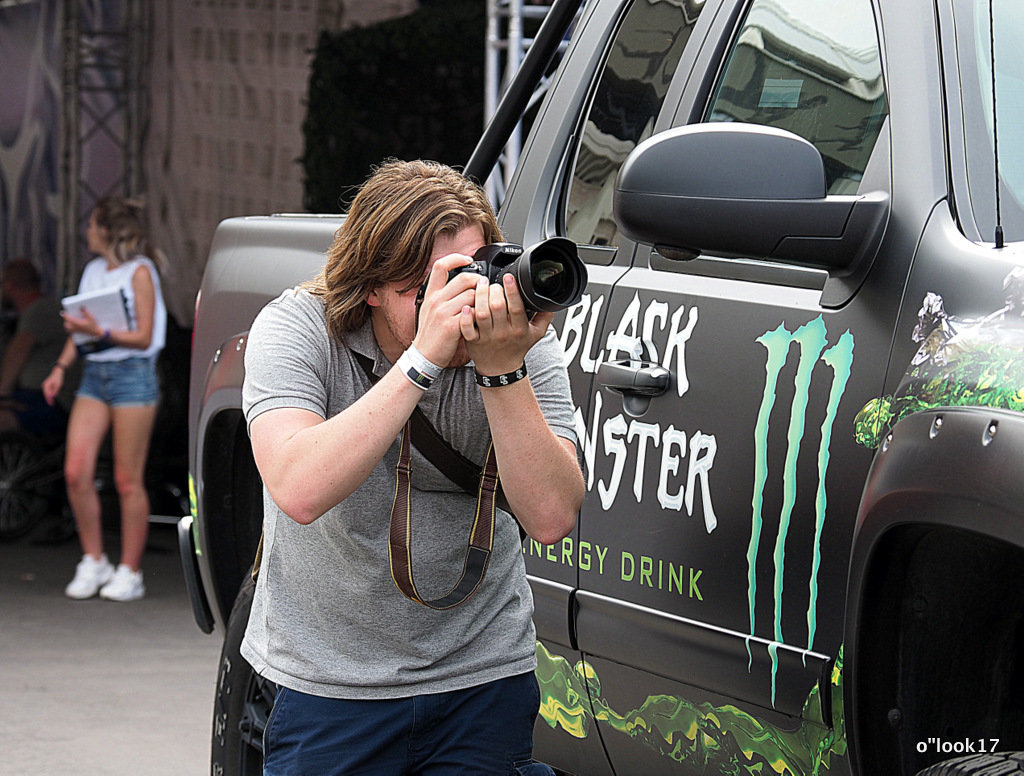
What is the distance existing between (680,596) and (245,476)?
1.45m

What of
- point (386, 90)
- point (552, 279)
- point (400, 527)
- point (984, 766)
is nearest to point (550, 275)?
point (552, 279)

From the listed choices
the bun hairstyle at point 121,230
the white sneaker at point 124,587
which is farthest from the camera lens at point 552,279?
the white sneaker at point 124,587

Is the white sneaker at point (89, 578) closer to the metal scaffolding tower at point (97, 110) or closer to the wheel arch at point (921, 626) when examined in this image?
the metal scaffolding tower at point (97, 110)

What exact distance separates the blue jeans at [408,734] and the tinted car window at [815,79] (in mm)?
940

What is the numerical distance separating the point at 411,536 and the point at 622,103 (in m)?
1.22

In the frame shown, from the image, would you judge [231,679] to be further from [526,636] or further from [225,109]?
[225,109]

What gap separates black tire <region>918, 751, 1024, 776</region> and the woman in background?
19.0 ft

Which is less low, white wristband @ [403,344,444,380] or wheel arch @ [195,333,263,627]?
white wristband @ [403,344,444,380]

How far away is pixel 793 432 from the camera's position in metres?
2.37

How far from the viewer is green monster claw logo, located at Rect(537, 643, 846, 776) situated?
2336mm

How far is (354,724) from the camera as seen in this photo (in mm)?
2277

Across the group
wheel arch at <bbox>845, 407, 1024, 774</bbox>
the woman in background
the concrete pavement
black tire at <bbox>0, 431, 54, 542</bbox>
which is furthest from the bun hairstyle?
wheel arch at <bbox>845, 407, 1024, 774</bbox>

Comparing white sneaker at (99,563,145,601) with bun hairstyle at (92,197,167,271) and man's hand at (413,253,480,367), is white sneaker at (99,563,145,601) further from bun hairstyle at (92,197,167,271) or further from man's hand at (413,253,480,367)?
man's hand at (413,253,480,367)

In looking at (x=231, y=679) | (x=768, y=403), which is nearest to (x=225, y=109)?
(x=231, y=679)
